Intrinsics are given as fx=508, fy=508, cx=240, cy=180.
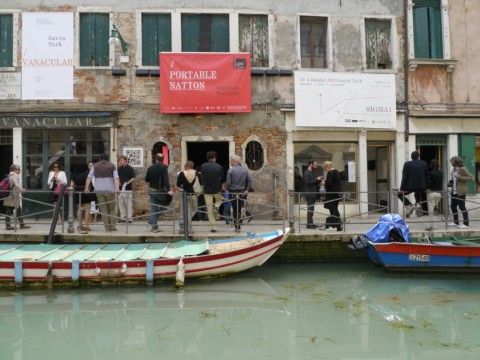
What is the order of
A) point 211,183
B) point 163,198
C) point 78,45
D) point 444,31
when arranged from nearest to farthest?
1. point 211,183
2. point 163,198
3. point 78,45
4. point 444,31

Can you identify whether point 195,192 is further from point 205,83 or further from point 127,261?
point 205,83

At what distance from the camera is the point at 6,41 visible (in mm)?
13336

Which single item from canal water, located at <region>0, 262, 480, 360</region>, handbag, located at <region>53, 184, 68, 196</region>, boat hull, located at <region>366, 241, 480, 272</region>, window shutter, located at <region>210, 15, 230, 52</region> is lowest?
canal water, located at <region>0, 262, 480, 360</region>

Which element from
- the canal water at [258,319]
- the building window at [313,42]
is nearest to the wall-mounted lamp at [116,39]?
the building window at [313,42]

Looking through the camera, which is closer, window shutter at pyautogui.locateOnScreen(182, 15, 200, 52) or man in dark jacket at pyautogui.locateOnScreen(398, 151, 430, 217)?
man in dark jacket at pyautogui.locateOnScreen(398, 151, 430, 217)

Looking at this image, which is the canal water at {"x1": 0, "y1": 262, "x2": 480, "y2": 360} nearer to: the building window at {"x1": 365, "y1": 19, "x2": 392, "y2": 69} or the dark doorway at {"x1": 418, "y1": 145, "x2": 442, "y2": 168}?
the dark doorway at {"x1": 418, "y1": 145, "x2": 442, "y2": 168}

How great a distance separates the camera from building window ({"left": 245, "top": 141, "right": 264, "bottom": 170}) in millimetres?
13898

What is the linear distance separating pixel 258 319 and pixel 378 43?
9820mm

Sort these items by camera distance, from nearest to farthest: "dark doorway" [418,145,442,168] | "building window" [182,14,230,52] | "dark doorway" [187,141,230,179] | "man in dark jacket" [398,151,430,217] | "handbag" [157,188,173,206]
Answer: "handbag" [157,188,173,206] < "man in dark jacket" [398,151,430,217] < "building window" [182,14,230,52] < "dark doorway" [187,141,230,179] < "dark doorway" [418,145,442,168]

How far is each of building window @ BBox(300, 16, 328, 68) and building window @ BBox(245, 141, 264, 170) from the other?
8.67 feet

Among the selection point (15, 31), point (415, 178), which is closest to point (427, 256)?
point (415, 178)

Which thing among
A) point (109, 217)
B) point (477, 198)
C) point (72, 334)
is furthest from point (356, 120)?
point (72, 334)

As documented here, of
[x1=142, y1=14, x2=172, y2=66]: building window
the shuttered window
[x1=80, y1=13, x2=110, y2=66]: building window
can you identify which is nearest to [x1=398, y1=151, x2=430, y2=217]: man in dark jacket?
[x1=142, y1=14, x2=172, y2=66]: building window

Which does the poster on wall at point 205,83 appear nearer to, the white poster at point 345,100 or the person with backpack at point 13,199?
the white poster at point 345,100
